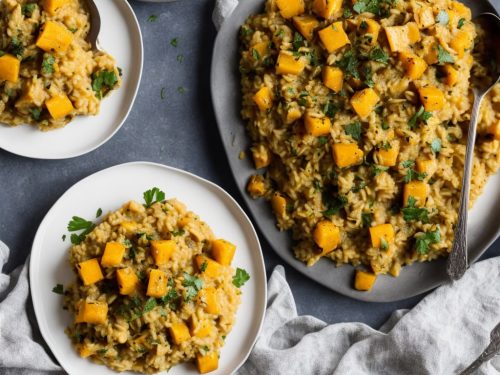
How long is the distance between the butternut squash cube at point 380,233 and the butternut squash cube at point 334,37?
1.09 metres

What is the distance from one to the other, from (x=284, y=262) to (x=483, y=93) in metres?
1.62

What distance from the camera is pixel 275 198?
14.3 ft

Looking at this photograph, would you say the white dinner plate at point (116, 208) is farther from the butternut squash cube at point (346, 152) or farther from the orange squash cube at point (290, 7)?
the orange squash cube at point (290, 7)

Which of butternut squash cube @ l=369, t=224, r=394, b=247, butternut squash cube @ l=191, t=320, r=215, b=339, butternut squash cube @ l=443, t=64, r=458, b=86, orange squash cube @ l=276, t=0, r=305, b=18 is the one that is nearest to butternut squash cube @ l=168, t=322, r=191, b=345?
butternut squash cube @ l=191, t=320, r=215, b=339

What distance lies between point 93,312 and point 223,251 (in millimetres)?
814

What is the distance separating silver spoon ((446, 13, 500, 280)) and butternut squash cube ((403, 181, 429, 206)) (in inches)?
9.3

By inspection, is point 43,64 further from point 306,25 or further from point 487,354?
point 487,354

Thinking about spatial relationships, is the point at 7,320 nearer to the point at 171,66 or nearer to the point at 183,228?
the point at 183,228

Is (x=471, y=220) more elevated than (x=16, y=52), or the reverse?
(x=16, y=52)

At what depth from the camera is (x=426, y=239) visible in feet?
14.2

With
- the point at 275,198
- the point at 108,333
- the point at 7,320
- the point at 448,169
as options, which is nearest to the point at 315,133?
the point at 275,198

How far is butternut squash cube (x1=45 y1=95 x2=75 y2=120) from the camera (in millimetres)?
3961

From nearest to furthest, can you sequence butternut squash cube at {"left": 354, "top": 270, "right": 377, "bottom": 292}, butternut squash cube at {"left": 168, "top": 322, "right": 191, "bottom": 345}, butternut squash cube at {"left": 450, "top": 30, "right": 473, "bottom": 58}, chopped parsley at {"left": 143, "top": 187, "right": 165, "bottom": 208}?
butternut squash cube at {"left": 168, "top": 322, "right": 191, "bottom": 345} < butternut squash cube at {"left": 450, "top": 30, "right": 473, "bottom": 58} < chopped parsley at {"left": 143, "top": 187, "right": 165, "bottom": 208} < butternut squash cube at {"left": 354, "top": 270, "right": 377, "bottom": 292}

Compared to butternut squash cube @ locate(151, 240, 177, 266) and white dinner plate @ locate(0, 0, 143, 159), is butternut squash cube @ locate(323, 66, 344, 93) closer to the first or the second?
white dinner plate @ locate(0, 0, 143, 159)
